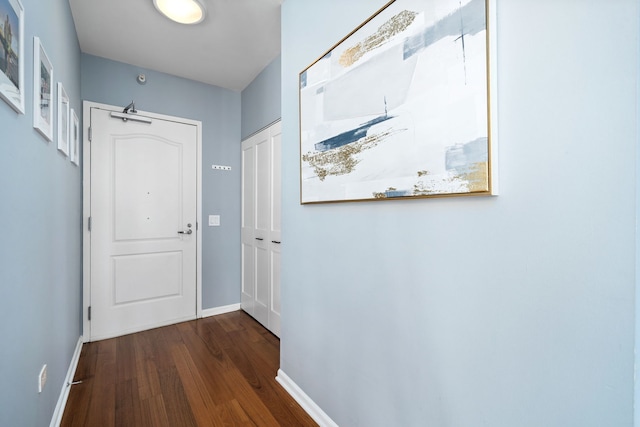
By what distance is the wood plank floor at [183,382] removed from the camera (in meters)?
1.62

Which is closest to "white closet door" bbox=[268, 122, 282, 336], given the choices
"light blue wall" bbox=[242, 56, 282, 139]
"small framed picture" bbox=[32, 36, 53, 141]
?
"light blue wall" bbox=[242, 56, 282, 139]

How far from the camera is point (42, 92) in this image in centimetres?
127

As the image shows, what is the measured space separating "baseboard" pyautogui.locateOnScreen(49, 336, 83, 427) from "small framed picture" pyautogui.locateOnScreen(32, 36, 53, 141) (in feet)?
4.65

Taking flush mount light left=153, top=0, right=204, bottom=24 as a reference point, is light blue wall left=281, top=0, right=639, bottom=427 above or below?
below

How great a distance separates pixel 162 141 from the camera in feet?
9.43

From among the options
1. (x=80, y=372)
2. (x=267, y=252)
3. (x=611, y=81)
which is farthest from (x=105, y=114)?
(x=611, y=81)

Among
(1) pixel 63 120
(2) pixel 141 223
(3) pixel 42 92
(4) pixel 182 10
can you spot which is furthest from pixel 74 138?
(4) pixel 182 10

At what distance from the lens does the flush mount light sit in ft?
6.30

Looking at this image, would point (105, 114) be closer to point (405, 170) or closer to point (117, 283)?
point (117, 283)

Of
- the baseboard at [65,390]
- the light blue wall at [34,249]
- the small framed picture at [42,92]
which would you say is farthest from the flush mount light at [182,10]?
the baseboard at [65,390]

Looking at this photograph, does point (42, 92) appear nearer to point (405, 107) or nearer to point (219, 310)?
point (405, 107)

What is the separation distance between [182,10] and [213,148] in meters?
1.38

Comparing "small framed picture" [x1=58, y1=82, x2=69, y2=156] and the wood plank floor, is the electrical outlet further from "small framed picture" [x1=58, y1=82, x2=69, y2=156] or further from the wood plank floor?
"small framed picture" [x1=58, y1=82, x2=69, y2=156]

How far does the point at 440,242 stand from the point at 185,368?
2.05 meters
